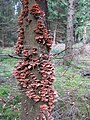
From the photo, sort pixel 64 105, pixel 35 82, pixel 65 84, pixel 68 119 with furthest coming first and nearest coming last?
1. pixel 65 84
2. pixel 64 105
3. pixel 68 119
4. pixel 35 82

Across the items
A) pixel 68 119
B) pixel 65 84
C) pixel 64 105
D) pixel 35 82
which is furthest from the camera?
pixel 65 84

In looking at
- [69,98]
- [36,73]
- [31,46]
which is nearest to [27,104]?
[36,73]

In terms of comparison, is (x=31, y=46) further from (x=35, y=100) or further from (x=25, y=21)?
(x=35, y=100)

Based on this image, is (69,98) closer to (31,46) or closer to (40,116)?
(40,116)

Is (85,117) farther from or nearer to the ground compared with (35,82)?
nearer to the ground

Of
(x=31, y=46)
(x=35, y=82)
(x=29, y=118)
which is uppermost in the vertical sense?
(x=31, y=46)

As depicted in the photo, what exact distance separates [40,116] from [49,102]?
26 centimetres

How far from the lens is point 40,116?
391 centimetres

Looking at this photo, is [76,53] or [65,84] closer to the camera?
[76,53]

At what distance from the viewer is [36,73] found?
382 centimetres

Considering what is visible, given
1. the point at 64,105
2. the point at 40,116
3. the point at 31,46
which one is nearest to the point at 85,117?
the point at 64,105

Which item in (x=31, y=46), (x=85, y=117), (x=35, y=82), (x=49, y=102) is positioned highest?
(x=31, y=46)

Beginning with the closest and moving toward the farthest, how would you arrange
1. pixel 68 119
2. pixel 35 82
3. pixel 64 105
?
1. pixel 35 82
2. pixel 68 119
3. pixel 64 105

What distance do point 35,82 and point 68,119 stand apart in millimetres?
1880
